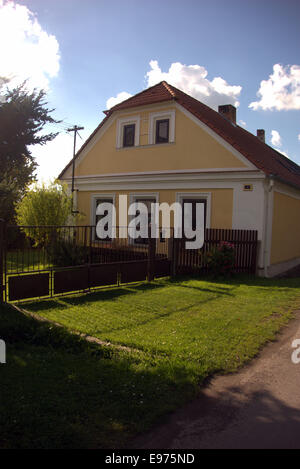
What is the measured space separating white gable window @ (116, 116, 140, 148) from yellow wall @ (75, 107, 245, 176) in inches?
8.2

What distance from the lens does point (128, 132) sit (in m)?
16.3

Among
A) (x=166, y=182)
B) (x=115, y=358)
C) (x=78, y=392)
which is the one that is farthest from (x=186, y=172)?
(x=78, y=392)

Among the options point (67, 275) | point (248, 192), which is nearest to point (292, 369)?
point (67, 275)

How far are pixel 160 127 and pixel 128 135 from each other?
1731 millimetres

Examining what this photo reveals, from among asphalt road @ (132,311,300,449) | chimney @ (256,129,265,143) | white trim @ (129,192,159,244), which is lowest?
asphalt road @ (132,311,300,449)

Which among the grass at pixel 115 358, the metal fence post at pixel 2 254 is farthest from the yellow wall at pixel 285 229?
the metal fence post at pixel 2 254

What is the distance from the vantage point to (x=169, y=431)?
10.3ft

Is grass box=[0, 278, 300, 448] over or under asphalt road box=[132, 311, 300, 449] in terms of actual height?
over

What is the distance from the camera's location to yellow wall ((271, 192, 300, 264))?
13.5 meters

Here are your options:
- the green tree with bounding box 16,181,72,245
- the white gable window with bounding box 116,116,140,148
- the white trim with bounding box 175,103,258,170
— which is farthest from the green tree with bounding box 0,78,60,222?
the white trim with bounding box 175,103,258,170

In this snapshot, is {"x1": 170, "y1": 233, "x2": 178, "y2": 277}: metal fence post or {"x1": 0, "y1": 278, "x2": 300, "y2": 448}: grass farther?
{"x1": 170, "y1": 233, "x2": 178, "y2": 277}: metal fence post

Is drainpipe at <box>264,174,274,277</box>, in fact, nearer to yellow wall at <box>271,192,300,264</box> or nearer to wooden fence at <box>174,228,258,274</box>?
wooden fence at <box>174,228,258,274</box>

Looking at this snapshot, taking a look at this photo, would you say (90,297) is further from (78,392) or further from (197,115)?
(197,115)

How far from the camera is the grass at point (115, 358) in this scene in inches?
124
